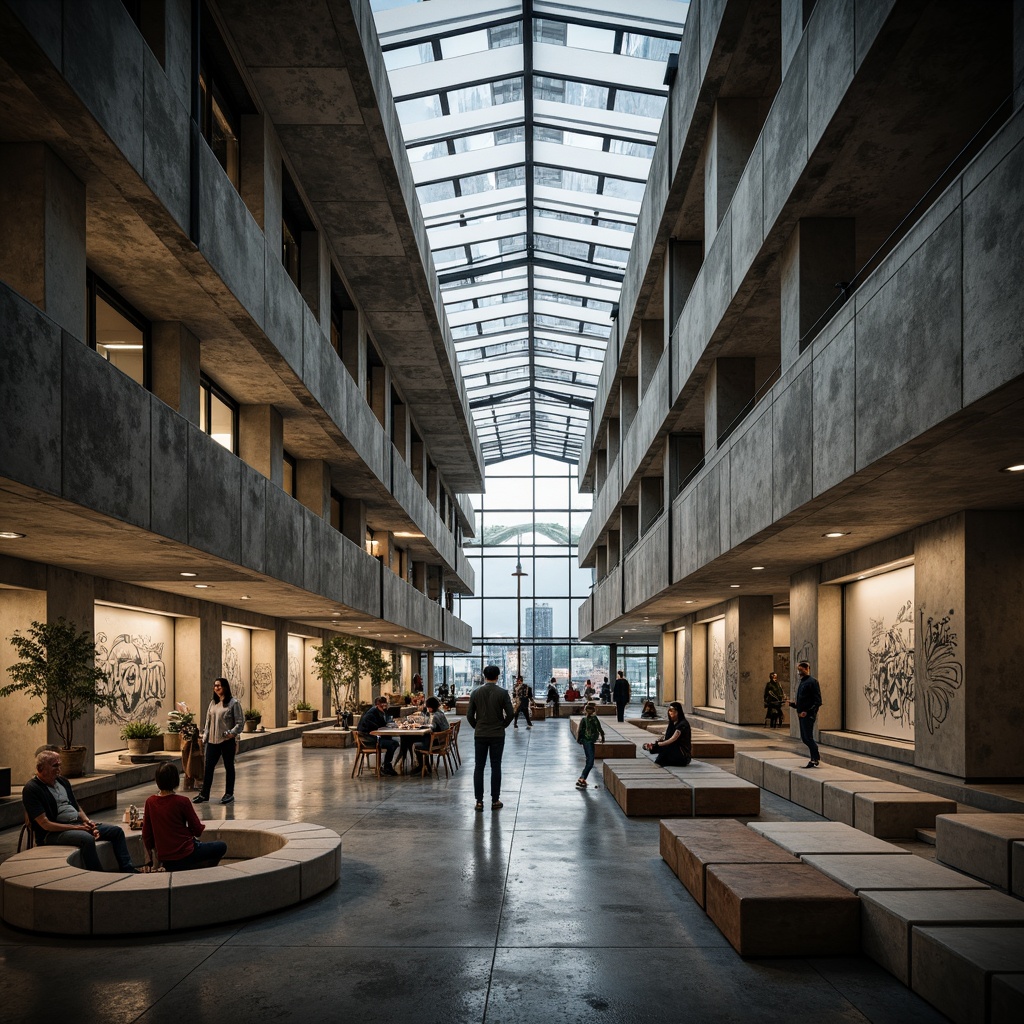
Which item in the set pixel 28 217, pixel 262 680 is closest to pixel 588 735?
pixel 28 217

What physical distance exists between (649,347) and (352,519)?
32.1ft

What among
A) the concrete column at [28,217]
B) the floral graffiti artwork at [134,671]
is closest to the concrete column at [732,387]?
the floral graffiti artwork at [134,671]

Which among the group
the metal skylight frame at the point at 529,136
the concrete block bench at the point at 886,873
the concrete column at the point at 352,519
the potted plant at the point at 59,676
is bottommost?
the concrete block bench at the point at 886,873

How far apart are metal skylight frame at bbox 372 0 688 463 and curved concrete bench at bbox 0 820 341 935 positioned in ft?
48.6

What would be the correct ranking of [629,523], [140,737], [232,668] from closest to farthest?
[140,737]
[232,668]
[629,523]

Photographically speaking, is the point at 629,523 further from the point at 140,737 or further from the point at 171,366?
the point at 171,366

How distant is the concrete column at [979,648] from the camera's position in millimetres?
11664

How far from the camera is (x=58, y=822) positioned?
8523 millimetres

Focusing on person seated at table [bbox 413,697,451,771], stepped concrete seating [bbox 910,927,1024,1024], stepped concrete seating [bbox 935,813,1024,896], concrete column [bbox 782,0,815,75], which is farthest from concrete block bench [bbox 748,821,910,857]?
person seated at table [bbox 413,697,451,771]

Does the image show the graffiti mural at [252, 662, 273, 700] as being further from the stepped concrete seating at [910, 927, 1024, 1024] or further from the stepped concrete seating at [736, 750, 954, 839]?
the stepped concrete seating at [910, 927, 1024, 1024]

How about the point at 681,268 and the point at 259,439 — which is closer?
the point at 259,439

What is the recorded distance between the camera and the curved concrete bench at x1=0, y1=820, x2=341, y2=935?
274 inches

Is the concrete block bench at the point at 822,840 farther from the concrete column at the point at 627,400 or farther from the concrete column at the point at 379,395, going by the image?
the concrete column at the point at 627,400

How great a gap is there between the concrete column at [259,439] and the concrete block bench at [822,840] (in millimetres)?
12051
